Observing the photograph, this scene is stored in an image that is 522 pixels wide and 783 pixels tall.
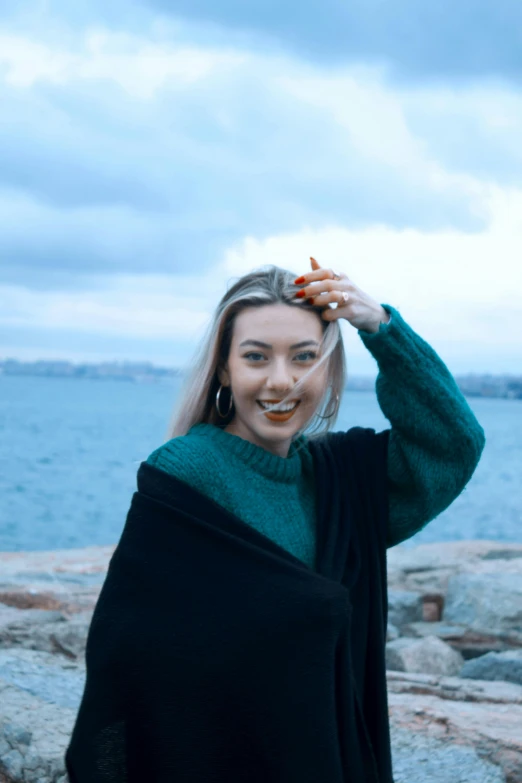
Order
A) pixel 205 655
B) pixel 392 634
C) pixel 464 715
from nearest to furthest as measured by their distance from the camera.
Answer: pixel 205 655 → pixel 464 715 → pixel 392 634

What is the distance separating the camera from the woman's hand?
92.0 inches

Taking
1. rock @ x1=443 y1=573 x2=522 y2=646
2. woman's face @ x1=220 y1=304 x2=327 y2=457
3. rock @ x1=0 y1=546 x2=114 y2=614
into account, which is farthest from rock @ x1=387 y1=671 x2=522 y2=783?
rock @ x1=0 y1=546 x2=114 y2=614

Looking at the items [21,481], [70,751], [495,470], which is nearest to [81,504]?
[21,481]

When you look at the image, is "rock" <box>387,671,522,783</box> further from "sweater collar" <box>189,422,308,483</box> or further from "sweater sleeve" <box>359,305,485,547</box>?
"sweater collar" <box>189,422,308,483</box>

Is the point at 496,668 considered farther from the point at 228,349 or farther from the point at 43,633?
the point at 228,349

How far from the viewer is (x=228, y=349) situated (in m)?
2.43

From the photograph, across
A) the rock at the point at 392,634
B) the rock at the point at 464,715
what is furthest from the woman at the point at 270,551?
the rock at the point at 392,634

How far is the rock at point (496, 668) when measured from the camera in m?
4.57

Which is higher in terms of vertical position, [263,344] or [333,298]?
[333,298]

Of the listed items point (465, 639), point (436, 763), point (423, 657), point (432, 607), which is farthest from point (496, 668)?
point (436, 763)

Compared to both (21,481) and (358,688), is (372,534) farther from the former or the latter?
(21,481)

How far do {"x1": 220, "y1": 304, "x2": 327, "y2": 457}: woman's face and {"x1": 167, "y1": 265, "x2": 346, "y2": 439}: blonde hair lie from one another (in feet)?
0.07

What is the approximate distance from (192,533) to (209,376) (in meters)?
0.44

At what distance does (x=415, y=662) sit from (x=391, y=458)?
2519 mm
